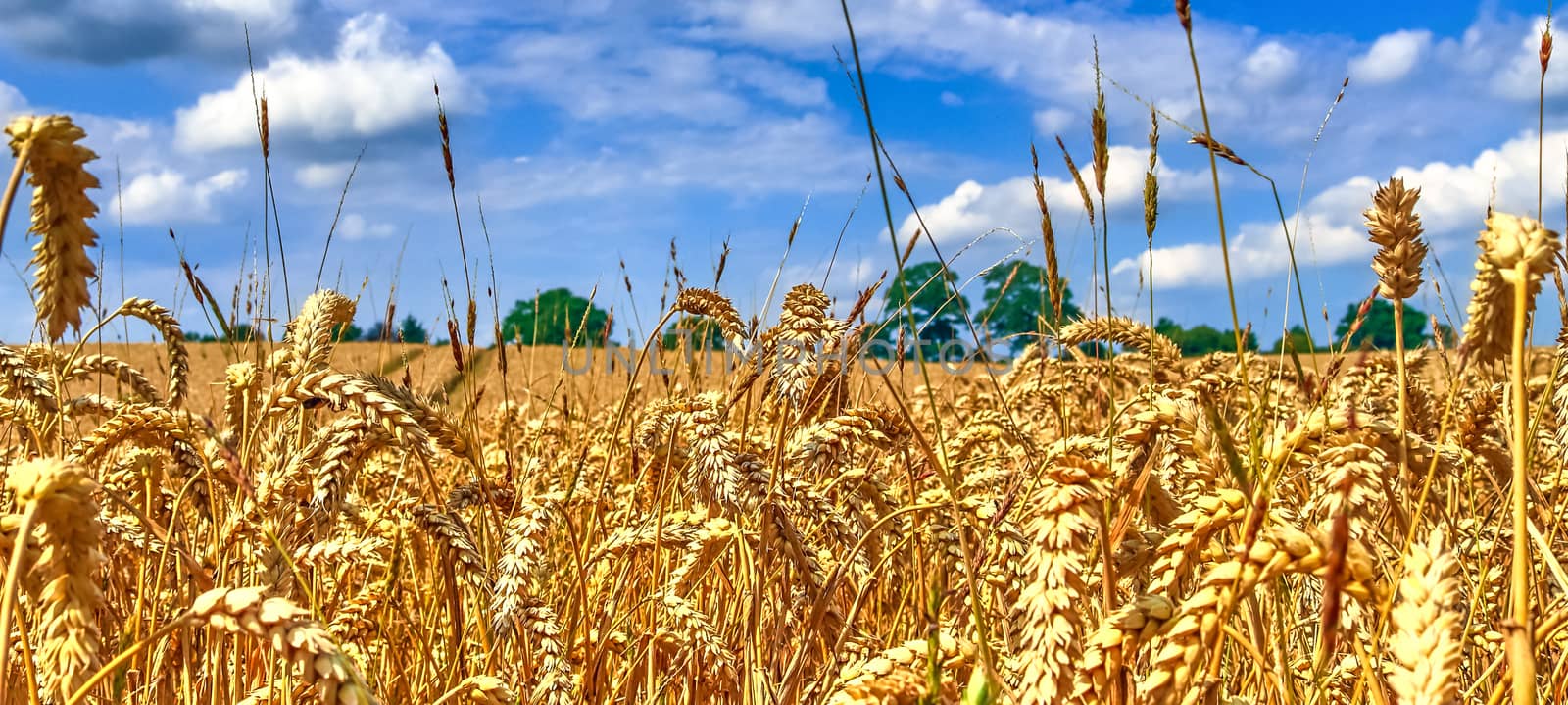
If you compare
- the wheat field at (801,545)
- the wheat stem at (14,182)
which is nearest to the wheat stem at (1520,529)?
the wheat field at (801,545)

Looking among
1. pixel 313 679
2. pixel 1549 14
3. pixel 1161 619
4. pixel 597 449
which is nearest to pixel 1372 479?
pixel 1161 619

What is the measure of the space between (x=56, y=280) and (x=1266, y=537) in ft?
3.68

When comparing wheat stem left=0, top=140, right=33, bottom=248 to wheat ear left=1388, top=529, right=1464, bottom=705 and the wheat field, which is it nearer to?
the wheat field

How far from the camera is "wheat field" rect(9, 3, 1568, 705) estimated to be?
36.7 inches

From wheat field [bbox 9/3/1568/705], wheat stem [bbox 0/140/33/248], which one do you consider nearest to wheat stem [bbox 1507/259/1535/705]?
wheat field [bbox 9/3/1568/705]

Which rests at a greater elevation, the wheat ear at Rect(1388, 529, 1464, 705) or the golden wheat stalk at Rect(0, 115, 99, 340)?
the golden wheat stalk at Rect(0, 115, 99, 340)

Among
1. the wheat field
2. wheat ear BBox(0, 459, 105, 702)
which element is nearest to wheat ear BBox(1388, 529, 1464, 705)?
the wheat field

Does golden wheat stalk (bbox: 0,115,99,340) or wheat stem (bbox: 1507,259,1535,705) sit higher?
golden wheat stalk (bbox: 0,115,99,340)

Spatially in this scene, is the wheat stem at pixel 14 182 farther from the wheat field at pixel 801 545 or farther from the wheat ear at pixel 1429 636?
the wheat ear at pixel 1429 636

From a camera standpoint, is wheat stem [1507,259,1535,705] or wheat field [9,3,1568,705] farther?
wheat field [9,3,1568,705]

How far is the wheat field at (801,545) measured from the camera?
36.7 inches

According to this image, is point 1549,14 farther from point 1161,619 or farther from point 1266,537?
point 1161,619

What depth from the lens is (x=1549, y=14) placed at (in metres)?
2.40

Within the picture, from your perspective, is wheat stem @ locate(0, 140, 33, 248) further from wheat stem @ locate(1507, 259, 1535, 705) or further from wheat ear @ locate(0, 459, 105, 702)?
wheat stem @ locate(1507, 259, 1535, 705)
